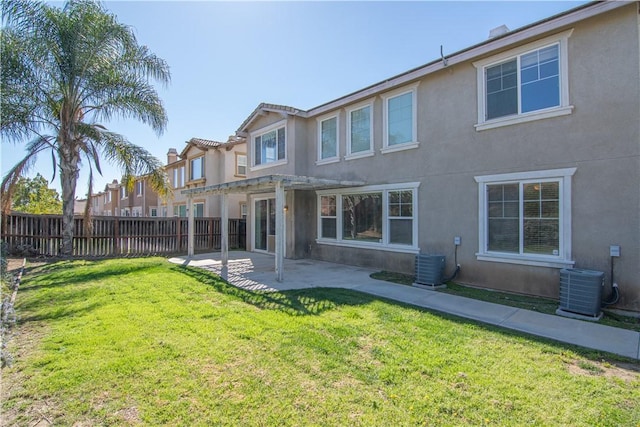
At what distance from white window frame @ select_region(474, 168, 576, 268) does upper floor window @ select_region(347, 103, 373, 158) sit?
424 cm

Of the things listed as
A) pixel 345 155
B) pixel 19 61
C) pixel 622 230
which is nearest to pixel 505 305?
pixel 622 230

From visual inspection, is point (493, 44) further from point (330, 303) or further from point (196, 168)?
point (196, 168)

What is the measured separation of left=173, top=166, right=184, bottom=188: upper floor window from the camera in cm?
2736

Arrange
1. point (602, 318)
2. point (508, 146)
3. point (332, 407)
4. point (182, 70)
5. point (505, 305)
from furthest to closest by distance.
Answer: point (182, 70), point (508, 146), point (505, 305), point (602, 318), point (332, 407)

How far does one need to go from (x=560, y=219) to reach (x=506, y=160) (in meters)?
1.83

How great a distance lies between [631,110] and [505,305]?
4.61 m

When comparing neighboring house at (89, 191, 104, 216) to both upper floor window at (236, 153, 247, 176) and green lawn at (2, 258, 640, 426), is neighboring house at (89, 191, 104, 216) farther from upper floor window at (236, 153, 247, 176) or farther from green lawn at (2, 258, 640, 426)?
green lawn at (2, 258, 640, 426)

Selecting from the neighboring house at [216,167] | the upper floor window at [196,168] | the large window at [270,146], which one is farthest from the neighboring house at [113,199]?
the large window at [270,146]

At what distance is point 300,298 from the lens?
763cm

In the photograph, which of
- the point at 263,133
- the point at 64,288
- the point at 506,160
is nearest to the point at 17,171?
the point at 64,288

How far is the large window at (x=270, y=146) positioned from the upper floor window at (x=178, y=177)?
13.4 meters

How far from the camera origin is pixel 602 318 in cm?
637

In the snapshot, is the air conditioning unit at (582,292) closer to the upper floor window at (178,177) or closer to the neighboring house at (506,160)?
the neighboring house at (506,160)

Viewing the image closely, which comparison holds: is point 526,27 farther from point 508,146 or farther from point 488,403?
point 488,403
